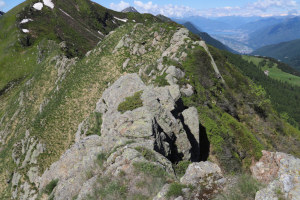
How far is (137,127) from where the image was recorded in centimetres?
1586

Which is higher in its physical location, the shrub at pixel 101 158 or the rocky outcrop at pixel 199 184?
the rocky outcrop at pixel 199 184

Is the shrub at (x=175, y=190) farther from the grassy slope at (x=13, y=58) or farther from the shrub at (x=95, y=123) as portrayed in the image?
the grassy slope at (x=13, y=58)

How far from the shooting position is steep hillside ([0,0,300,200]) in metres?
11.4

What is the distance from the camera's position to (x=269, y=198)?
694 centimetres

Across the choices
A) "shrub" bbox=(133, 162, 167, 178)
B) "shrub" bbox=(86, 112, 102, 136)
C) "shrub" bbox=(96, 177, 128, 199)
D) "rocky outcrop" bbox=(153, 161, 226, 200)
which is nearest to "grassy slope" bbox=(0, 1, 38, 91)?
"shrub" bbox=(86, 112, 102, 136)

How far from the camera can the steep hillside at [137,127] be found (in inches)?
450

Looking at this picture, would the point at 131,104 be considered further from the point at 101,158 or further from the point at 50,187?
the point at 50,187

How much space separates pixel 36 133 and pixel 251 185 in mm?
38972

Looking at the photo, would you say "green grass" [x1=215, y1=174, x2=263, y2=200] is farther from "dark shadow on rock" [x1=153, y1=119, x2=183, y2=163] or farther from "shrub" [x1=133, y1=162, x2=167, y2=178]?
"dark shadow on rock" [x1=153, y1=119, x2=183, y2=163]

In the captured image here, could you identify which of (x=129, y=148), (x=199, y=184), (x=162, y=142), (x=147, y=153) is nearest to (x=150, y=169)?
(x=147, y=153)

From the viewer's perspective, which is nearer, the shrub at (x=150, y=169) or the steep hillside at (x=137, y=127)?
the shrub at (x=150, y=169)

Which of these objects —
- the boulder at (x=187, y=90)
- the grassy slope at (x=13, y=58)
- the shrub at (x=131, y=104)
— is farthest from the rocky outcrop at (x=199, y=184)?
the grassy slope at (x=13, y=58)

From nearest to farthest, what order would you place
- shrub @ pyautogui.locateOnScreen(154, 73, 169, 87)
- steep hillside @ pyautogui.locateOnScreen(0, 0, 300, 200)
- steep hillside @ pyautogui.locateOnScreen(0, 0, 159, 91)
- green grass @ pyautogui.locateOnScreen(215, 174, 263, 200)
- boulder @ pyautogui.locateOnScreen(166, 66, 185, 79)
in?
green grass @ pyautogui.locateOnScreen(215, 174, 263, 200)
steep hillside @ pyautogui.locateOnScreen(0, 0, 300, 200)
shrub @ pyautogui.locateOnScreen(154, 73, 169, 87)
boulder @ pyautogui.locateOnScreen(166, 66, 185, 79)
steep hillside @ pyautogui.locateOnScreen(0, 0, 159, 91)

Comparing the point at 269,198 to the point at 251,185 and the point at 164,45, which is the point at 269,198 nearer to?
the point at 251,185
